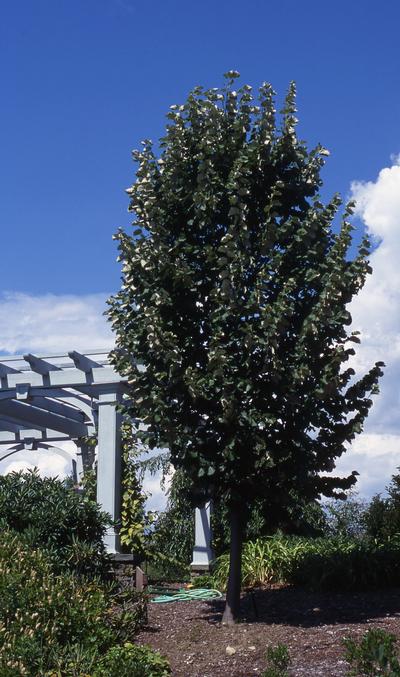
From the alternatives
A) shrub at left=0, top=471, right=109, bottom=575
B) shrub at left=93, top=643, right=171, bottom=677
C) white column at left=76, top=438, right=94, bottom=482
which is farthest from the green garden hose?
white column at left=76, top=438, right=94, bottom=482

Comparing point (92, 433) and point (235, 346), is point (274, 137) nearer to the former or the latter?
point (235, 346)

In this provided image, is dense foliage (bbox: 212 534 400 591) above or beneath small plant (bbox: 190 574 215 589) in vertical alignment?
above

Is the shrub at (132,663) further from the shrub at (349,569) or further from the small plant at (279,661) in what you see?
the shrub at (349,569)

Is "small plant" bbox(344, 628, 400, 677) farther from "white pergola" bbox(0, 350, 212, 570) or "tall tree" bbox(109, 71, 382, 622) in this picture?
"white pergola" bbox(0, 350, 212, 570)

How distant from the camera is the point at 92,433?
51.5ft

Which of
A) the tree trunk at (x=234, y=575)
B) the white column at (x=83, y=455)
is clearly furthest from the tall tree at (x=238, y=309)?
the white column at (x=83, y=455)

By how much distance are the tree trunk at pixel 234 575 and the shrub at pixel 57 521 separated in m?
Answer: 1.25

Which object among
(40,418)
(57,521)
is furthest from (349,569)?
(40,418)

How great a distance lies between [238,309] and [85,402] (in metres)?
6.75

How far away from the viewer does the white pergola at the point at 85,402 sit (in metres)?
10.1

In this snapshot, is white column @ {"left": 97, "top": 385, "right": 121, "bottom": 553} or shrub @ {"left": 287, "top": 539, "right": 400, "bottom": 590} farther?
white column @ {"left": 97, "top": 385, "right": 121, "bottom": 553}

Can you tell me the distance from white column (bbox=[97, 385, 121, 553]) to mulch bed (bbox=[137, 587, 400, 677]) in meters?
1.69

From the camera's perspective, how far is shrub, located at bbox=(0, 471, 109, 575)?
24.2 feet

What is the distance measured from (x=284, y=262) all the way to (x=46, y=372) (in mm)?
5211
